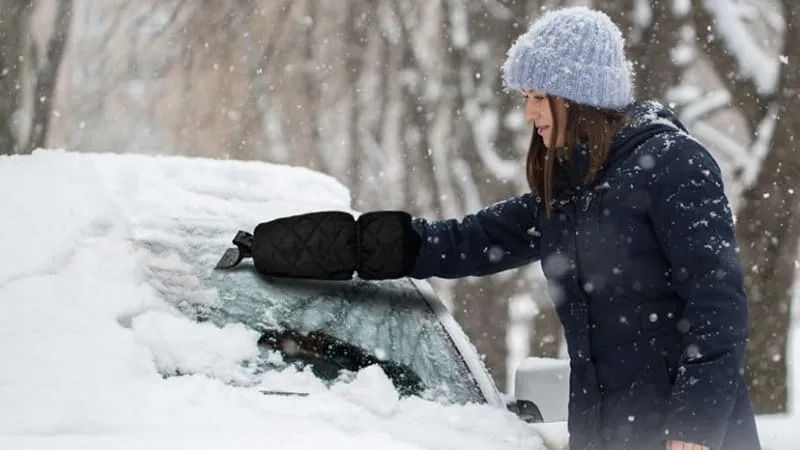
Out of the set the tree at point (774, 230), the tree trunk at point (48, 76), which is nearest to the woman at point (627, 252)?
the tree at point (774, 230)

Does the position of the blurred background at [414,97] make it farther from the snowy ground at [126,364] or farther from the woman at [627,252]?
the woman at [627,252]

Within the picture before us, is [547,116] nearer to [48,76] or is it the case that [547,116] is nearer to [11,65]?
[11,65]

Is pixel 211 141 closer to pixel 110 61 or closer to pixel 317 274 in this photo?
pixel 110 61

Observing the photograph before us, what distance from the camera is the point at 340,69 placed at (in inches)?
579

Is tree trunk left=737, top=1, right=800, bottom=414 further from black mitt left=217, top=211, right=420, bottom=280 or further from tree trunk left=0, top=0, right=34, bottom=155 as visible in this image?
black mitt left=217, top=211, right=420, bottom=280

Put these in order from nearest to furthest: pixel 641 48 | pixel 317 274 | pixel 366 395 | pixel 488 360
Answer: pixel 366 395
pixel 317 274
pixel 641 48
pixel 488 360

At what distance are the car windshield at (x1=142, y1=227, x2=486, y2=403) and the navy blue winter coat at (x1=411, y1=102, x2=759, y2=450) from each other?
0.36 metres

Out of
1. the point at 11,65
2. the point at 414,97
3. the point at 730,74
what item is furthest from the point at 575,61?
the point at 414,97

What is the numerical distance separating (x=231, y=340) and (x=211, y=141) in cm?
1311

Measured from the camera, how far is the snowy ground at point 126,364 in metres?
2.26

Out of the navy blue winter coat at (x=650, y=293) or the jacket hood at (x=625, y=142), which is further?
the jacket hood at (x=625, y=142)

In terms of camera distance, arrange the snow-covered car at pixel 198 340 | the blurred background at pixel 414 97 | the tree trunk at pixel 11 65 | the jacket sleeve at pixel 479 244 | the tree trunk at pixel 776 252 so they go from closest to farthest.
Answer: the snow-covered car at pixel 198 340, the jacket sleeve at pixel 479 244, the tree trunk at pixel 11 65, the tree trunk at pixel 776 252, the blurred background at pixel 414 97

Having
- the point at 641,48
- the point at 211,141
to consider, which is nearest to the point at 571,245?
the point at 641,48

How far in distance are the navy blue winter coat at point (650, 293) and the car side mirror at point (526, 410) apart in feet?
0.75
